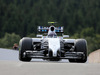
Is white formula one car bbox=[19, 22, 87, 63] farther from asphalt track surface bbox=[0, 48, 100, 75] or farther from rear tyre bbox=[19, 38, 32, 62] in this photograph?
asphalt track surface bbox=[0, 48, 100, 75]

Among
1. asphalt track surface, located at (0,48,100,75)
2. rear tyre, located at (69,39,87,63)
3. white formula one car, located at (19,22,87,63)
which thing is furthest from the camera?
rear tyre, located at (69,39,87,63)

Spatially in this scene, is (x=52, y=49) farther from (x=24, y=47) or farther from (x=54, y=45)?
(x=24, y=47)

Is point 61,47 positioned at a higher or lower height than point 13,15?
lower

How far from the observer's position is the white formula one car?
19922 millimetres

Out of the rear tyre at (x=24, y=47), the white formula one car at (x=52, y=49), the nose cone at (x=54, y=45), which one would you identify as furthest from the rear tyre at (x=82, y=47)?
the rear tyre at (x=24, y=47)

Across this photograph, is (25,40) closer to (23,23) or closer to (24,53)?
(24,53)

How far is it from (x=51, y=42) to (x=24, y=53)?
1614 millimetres

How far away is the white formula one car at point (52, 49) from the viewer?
19.9m

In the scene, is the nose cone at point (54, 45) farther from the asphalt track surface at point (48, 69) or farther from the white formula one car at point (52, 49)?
the asphalt track surface at point (48, 69)

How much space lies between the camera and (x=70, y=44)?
22.7 meters

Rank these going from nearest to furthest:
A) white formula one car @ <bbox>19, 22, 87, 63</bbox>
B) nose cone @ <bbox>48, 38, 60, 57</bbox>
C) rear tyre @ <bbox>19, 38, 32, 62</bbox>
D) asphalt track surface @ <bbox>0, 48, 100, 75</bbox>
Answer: asphalt track surface @ <bbox>0, 48, 100, 75</bbox>
nose cone @ <bbox>48, 38, 60, 57</bbox>
white formula one car @ <bbox>19, 22, 87, 63</bbox>
rear tyre @ <bbox>19, 38, 32, 62</bbox>

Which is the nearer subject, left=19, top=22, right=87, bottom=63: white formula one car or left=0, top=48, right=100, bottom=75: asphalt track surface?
left=0, top=48, right=100, bottom=75: asphalt track surface

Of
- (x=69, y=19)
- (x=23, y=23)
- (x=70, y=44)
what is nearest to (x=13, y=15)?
(x=23, y=23)

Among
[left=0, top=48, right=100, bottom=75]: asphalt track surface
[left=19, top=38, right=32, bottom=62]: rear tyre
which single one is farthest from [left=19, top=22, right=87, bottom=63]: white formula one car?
[left=0, top=48, right=100, bottom=75]: asphalt track surface
